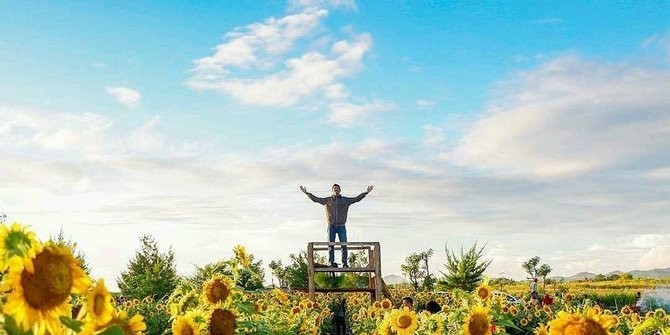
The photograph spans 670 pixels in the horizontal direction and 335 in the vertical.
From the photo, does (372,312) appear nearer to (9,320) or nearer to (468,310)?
(468,310)

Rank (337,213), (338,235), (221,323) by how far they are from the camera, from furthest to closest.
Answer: (338,235) → (337,213) → (221,323)

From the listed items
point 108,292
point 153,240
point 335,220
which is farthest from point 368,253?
point 108,292

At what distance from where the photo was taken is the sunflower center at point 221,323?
389 centimetres

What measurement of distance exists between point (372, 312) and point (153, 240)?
12.6 m

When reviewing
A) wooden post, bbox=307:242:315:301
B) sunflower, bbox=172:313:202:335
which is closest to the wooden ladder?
wooden post, bbox=307:242:315:301

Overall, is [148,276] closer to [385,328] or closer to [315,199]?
[315,199]

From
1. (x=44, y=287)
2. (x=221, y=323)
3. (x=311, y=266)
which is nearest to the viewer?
(x=44, y=287)

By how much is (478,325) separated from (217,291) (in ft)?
5.19

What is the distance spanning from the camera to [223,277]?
4398mm

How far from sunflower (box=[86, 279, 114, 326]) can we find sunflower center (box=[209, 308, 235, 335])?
7.61 feet

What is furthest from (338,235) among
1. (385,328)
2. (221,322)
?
(221,322)

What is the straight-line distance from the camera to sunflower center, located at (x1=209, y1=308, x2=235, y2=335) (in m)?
3.89

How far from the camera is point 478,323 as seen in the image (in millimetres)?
4770

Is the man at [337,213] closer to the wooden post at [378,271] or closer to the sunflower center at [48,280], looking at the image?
the wooden post at [378,271]
